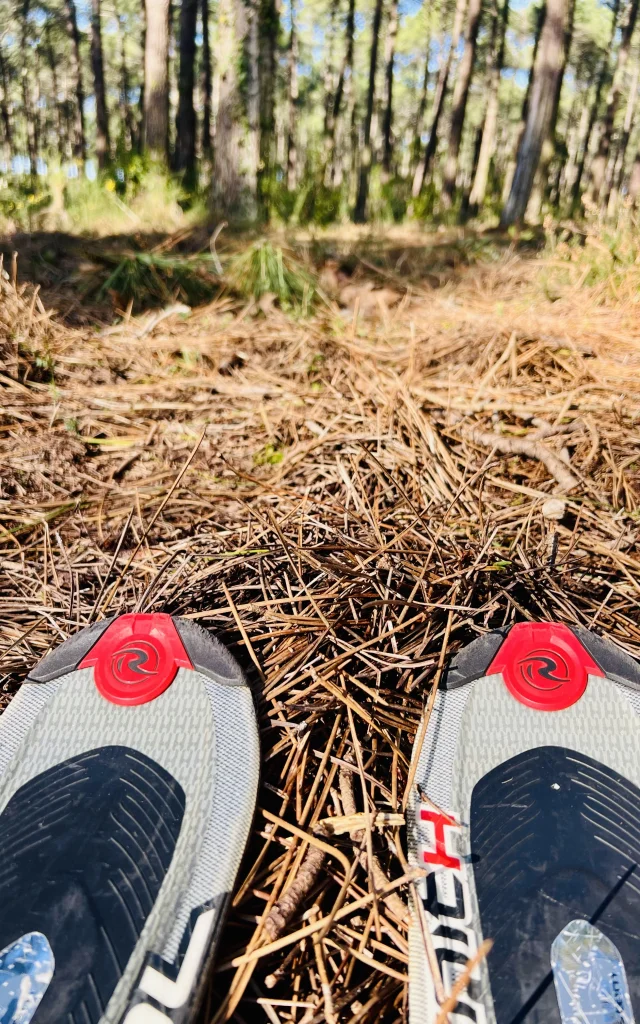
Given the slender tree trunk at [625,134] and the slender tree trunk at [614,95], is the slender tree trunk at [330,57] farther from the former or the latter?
the slender tree trunk at [625,134]

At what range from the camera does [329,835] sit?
1024mm

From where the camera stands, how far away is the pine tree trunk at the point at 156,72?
745cm

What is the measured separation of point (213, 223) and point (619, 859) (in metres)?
5.68

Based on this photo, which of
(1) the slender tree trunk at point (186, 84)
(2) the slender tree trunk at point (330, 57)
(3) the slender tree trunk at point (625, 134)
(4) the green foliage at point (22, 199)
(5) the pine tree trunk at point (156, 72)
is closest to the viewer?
(4) the green foliage at point (22, 199)

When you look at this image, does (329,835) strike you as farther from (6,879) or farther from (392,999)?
(6,879)

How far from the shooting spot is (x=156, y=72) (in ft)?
25.0

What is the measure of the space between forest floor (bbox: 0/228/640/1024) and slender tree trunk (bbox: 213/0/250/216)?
3.72 meters

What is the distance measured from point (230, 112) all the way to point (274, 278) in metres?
3.41

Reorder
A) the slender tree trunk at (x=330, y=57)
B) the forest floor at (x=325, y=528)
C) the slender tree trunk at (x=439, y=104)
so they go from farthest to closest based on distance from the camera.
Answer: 1. the slender tree trunk at (x=330, y=57)
2. the slender tree trunk at (x=439, y=104)
3. the forest floor at (x=325, y=528)

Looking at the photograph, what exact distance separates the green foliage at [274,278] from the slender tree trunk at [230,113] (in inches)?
113

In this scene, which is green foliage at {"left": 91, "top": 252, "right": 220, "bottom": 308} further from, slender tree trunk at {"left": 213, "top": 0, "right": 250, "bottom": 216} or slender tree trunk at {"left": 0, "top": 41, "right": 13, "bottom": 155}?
slender tree trunk at {"left": 0, "top": 41, "right": 13, "bottom": 155}

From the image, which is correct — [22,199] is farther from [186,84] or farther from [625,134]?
[625,134]

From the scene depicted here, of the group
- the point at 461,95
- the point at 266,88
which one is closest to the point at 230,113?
the point at 266,88

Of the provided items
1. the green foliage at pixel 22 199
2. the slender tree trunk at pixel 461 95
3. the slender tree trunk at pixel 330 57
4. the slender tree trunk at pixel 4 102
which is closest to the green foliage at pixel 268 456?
the green foliage at pixel 22 199
